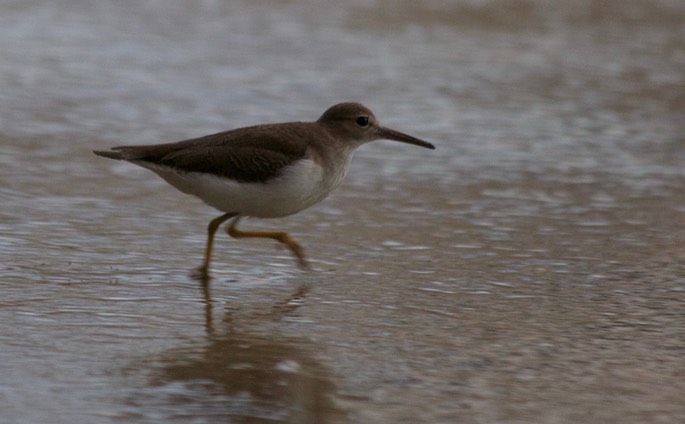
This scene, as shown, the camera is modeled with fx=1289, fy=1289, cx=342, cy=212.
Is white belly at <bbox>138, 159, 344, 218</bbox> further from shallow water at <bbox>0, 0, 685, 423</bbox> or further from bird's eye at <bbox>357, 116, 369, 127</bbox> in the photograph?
bird's eye at <bbox>357, 116, 369, 127</bbox>

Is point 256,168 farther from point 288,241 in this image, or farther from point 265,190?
point 288,241

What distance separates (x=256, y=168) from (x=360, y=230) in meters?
1.28

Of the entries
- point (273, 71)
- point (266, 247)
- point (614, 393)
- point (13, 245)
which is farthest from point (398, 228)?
point (273, 71)

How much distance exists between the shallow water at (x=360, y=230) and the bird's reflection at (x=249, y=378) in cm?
1

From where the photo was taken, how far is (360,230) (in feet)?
25.5

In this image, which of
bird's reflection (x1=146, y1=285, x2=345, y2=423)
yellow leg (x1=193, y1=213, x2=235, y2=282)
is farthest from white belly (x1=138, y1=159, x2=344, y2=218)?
bird's reflection (x1=146, y1=285, x2=345, y2=423)

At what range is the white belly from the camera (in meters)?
6.64

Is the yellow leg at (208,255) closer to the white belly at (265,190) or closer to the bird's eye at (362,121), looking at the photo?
the white belly at (265,190)

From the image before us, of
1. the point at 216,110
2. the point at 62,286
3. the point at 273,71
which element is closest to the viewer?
the point at 62,286

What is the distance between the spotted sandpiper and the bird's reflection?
2.97ft

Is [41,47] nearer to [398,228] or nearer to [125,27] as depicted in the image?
[125,27]

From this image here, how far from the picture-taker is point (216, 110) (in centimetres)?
1093

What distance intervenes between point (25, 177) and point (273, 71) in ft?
13.5

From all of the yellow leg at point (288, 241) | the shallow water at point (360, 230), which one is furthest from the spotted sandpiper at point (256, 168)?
the shallow water at point (360, 230)
